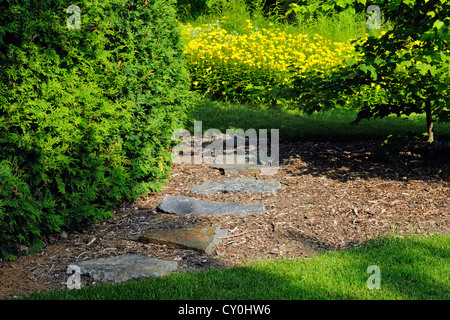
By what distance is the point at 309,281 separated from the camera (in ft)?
10.8

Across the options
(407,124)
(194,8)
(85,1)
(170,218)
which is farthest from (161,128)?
(194,8)

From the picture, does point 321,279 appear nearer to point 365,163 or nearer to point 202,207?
point 202,207

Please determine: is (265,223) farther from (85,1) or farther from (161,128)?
(85,1)

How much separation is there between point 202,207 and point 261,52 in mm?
6952

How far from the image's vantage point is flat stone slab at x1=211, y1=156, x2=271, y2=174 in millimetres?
6273

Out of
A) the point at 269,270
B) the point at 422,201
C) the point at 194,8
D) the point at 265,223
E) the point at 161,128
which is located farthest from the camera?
the point at 194,8

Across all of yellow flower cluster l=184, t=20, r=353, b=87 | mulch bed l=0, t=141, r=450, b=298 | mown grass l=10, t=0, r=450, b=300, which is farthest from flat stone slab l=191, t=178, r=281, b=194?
yellow flower cluster l=184, t=20, r=353, b=87

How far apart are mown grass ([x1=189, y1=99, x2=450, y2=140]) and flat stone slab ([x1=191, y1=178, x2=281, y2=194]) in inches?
107

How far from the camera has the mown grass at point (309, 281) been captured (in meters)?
3.12

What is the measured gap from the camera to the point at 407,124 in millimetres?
9023

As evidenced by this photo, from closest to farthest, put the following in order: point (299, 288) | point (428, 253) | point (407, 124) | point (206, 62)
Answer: point (299, 288) < point (428, 253) < point (407, 124) < point (206, 62)

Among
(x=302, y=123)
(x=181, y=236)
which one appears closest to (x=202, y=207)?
(x=181, y=236)

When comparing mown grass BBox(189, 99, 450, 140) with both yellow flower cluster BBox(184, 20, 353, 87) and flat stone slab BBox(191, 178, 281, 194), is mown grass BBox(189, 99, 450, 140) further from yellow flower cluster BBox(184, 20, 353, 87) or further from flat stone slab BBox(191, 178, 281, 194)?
flat stone slab BBox(191, 178, 281, 194)
